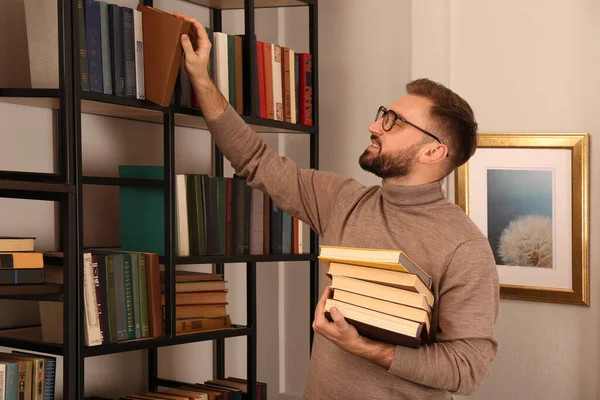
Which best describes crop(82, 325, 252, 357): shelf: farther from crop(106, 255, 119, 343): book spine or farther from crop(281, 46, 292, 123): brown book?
crop(281, 46, 292, 123): brown book

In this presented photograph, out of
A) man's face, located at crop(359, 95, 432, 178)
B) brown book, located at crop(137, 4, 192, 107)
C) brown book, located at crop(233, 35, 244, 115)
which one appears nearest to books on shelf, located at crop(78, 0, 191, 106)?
brown book, located at crop(137, 4, 192, 107)

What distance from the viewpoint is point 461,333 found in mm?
1980

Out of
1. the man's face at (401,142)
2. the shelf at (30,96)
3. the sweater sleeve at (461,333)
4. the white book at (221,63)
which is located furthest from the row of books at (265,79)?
the sweater sleeve at (461,333)

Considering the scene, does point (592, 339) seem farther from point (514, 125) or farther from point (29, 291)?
point (29, 291)

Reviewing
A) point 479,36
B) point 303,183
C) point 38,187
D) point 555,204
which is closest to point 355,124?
point 479,36

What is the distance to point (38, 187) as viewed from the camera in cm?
207

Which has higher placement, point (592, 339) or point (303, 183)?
point (303, 183)

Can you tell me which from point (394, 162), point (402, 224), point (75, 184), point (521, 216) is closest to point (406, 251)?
point (402, 224)

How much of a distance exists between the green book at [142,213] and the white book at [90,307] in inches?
12.7

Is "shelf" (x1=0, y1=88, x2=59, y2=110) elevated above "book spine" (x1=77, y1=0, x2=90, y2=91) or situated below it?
below

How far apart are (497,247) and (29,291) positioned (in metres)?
1.88

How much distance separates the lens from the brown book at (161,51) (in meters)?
2.29

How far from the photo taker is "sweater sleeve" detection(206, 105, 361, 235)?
92.7 inches

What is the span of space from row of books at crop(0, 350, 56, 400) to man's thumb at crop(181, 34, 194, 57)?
0.94m
